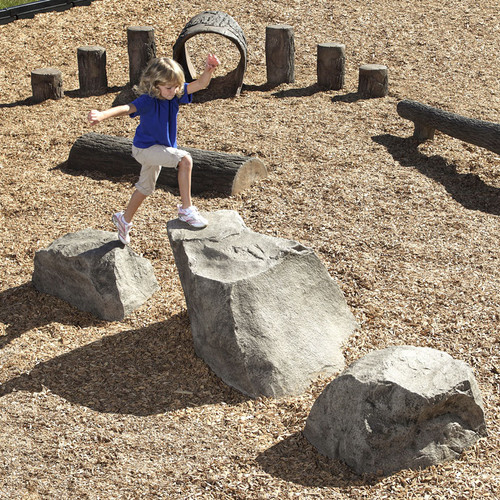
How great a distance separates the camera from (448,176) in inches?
299

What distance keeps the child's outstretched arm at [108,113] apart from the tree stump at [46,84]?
505 centimetres

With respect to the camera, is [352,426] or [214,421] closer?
[352,426]

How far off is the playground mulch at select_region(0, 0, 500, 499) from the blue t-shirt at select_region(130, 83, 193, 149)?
3.71 feet

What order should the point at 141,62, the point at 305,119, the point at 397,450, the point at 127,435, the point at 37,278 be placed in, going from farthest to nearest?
the point at 141,62 < the point at 305,119 < the point at 37,278 < the point at 127,435 < the point at 397,450

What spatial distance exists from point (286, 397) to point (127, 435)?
95 centimetres

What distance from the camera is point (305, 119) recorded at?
8.95 meters

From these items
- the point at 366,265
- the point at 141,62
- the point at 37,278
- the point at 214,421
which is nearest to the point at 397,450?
the point at 214,421

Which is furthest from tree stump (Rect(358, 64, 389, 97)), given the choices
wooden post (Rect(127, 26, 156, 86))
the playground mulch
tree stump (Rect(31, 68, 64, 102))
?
tree stump (Rect(31, 68, 64, 102))

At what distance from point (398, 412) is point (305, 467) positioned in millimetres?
568

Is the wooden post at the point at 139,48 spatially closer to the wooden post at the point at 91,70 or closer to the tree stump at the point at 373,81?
the wooden post at the point at 91,70

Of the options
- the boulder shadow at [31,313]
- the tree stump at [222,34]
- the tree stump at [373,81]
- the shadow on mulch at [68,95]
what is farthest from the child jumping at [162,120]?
the shadow on mulch at [68,95]

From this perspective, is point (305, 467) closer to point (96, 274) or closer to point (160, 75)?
point (96, 274)

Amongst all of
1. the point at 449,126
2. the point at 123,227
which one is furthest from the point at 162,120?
the point at 449,126

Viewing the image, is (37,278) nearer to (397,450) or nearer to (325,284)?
(325,284)
